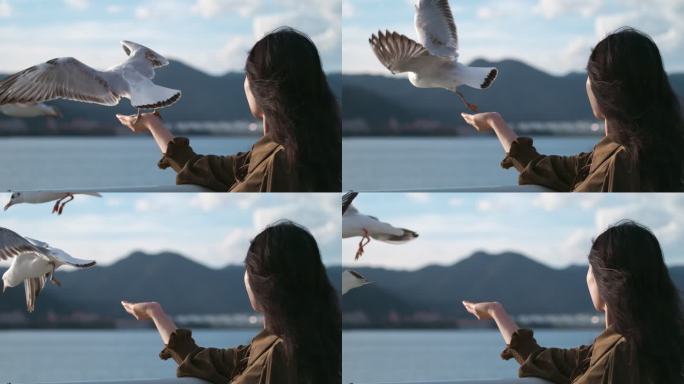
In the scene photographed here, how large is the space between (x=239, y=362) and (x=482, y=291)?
85.3 feet

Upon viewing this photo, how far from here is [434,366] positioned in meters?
26.6

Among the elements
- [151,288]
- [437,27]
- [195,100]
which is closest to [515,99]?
[195,100]

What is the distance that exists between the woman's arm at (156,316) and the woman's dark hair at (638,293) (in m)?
0.73

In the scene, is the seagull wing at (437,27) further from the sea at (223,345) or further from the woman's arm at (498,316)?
the sea at (223,345)

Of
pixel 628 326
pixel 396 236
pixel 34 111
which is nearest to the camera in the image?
pixel 628 326

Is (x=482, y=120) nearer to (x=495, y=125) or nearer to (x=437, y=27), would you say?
(x=495, y=125)

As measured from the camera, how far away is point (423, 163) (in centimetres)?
2895

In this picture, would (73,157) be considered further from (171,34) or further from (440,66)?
(440,66)

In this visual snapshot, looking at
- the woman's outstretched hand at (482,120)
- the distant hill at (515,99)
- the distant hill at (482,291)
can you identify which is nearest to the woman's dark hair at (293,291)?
the woman's outstretched hand at (482,120)

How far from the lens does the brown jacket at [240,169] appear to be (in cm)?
190

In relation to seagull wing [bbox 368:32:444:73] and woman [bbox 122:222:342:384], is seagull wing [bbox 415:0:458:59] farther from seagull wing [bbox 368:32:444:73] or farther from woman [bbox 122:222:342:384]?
woman [bbox 122:222:342:384]

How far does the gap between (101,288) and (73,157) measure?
6143 millimetres

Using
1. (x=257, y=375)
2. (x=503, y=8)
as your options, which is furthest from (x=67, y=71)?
(x=503, y=8)

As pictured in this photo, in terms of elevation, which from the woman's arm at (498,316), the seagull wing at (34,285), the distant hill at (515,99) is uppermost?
the woman's arm at (498,316)
